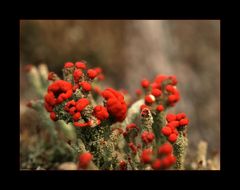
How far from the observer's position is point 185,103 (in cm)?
596

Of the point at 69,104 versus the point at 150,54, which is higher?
the point at 150,54

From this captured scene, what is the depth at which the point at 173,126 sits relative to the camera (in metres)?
1.76

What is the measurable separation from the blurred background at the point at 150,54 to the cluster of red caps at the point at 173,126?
385 cm

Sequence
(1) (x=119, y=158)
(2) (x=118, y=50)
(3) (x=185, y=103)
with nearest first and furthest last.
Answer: (1) (x=119, y=158)
(3) (x=185, y=103)
(2) (x=118, y=50)

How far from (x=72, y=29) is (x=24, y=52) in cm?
96

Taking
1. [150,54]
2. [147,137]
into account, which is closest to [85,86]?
[147,137]

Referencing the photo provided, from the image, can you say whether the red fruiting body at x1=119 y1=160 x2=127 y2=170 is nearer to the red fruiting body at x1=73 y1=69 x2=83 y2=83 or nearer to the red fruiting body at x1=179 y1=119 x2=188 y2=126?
the red fruiting body at x1=179 y1=119 x2=188 y2=126

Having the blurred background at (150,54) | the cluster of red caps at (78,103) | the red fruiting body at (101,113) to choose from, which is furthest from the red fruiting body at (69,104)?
the blurred background at (150,54)

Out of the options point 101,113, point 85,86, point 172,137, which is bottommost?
point 172,137

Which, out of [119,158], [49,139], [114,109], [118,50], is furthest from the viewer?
[118,50]

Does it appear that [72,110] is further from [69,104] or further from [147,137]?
[147,137]

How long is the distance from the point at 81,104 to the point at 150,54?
5142 millimetres
